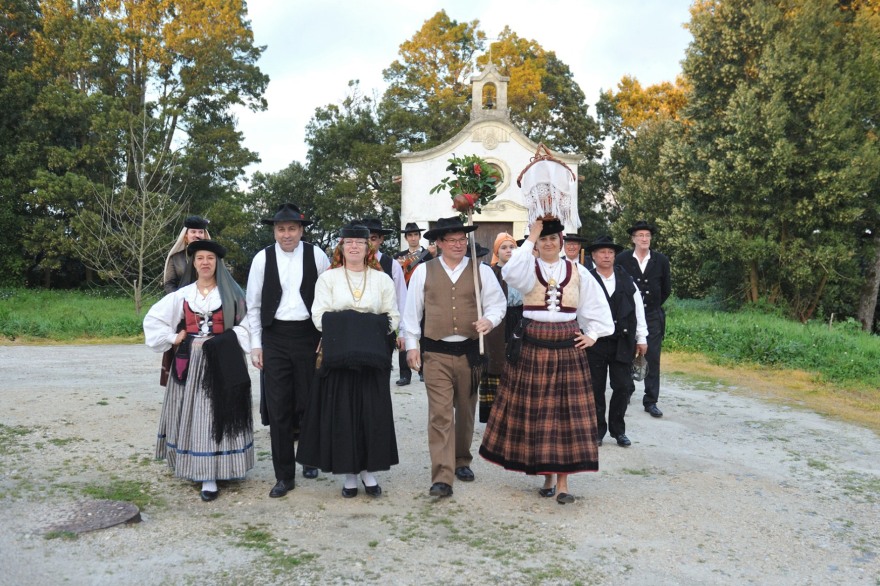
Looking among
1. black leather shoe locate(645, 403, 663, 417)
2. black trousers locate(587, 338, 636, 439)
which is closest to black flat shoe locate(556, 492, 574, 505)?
black trousers locate(587, 338, 636, 439)

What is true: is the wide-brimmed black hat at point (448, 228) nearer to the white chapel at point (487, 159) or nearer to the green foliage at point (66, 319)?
the green foliage at point (66, 319)

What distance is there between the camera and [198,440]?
521cm

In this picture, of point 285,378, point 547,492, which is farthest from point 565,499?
point 285,378

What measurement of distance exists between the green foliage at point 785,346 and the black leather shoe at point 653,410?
12.7 feet

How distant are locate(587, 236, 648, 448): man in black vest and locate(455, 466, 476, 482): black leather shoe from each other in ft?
5.42

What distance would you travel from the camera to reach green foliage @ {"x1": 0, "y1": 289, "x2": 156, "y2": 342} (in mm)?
14742

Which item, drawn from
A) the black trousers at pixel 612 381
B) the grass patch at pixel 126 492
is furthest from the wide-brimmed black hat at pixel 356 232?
the black trousers at pixel 612 381

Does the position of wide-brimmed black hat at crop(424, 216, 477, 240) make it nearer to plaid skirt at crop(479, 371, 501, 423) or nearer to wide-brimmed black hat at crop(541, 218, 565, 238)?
wide-brimmed black hat at crop(541, 218, 565, 238)

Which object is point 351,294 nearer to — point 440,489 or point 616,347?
point 440,489

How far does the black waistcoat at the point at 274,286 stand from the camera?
17.5ft

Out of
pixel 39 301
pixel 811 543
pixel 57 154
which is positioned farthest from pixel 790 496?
pixel 57 154

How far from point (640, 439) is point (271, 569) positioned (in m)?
4.35

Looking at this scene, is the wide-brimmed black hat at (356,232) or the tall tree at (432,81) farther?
the tall tree at (432,81)

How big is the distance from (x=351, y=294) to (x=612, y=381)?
2.95 m
